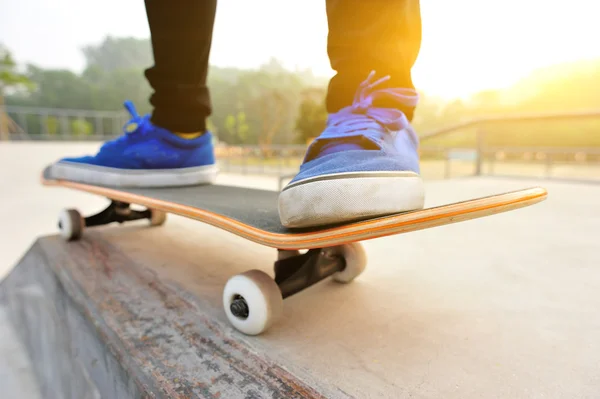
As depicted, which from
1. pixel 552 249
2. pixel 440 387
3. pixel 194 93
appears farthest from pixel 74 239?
pixel 552 249

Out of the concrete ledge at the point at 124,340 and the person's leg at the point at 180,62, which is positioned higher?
the person's leg at the point at 180,62

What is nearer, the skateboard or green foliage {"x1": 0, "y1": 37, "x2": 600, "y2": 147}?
the skateboard

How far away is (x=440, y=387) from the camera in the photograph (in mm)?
500

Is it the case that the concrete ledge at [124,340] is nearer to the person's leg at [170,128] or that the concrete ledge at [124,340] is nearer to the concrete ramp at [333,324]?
the concrete ramp at [333,324]

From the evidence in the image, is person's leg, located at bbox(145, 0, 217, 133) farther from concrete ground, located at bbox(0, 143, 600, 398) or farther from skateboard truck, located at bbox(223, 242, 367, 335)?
skateboard truck, located at bbox(223, 242, 367, 335)

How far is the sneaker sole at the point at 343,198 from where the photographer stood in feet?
1.82

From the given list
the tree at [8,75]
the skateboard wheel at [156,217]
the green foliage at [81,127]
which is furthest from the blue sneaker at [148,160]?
the tree at [8,75]

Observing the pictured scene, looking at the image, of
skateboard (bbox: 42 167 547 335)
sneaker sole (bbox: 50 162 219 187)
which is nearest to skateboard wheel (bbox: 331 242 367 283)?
skateboard (bbox: 42 167 547 335)

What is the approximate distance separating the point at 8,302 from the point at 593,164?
5433 mm

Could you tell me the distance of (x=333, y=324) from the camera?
695mm

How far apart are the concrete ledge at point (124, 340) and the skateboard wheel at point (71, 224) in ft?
0.24

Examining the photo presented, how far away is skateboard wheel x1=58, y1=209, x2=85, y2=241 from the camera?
54.1 inches

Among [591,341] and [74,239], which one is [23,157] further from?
[591,341]

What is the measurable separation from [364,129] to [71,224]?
1244mm
